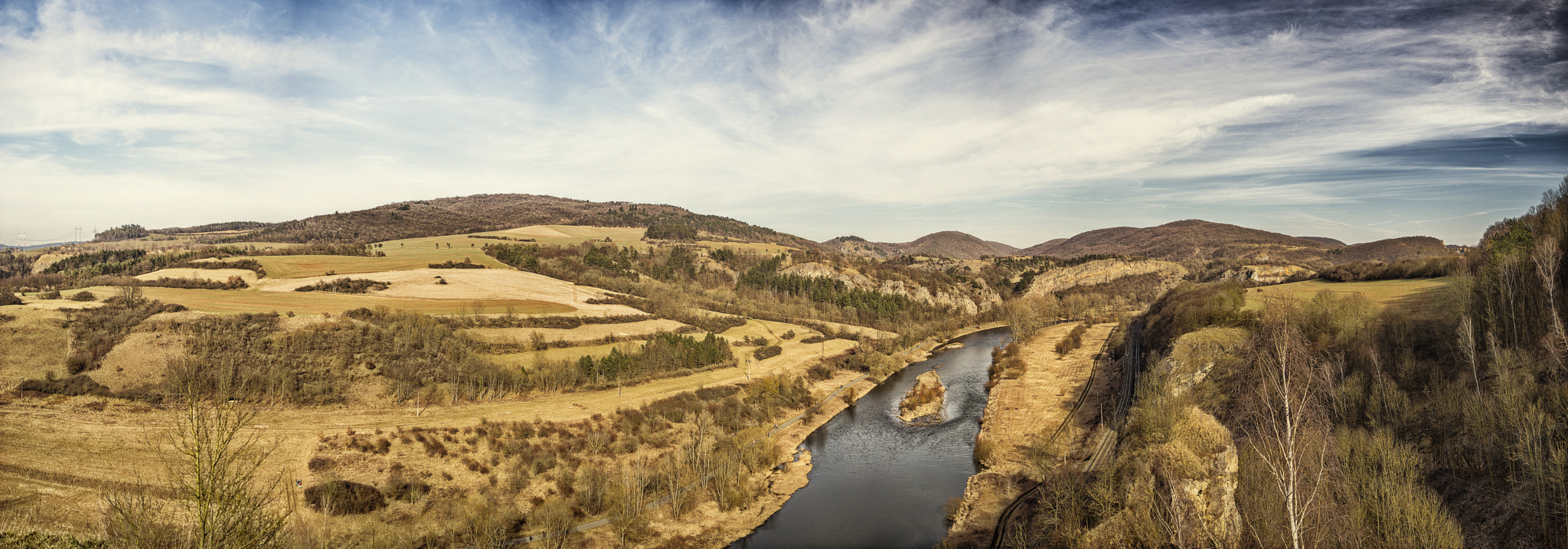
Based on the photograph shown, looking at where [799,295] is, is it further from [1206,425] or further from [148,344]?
[1206,425]

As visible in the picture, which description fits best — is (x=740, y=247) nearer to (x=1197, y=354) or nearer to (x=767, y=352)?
(x=767, y=352)

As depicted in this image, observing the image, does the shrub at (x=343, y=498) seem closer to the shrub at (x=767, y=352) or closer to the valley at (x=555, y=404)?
the valley at (x=555, y=404)

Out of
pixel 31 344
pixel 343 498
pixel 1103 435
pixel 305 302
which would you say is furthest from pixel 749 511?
pixel 305 302

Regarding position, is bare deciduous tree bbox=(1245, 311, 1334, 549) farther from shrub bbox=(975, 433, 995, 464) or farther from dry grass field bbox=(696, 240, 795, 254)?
dry grass field bbox=(696, 240, 795, 254)

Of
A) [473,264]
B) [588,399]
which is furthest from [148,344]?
[473,264]

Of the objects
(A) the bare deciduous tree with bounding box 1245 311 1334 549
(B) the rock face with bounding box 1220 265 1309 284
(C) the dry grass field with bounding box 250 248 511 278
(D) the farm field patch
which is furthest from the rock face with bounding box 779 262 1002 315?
(A) the bare deciduous tree with bounding box 1245 311 1334 549

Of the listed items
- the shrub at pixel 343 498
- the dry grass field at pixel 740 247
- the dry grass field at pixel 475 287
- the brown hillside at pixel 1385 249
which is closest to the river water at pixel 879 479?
the shrub at pixel 343 498
